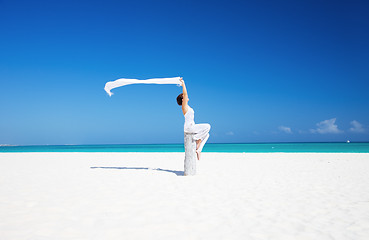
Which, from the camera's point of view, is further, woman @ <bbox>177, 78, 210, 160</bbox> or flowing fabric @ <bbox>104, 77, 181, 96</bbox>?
flowing fabric @ <bbox>104, 77, 181, 96</bbox>

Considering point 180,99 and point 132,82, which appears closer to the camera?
point 180,99

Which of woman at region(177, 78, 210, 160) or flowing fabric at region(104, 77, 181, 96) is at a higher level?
flowing fabric at region(104, 77, 181, 96)

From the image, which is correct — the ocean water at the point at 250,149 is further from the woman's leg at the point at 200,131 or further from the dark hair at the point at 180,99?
the dark hair at the point at 180,99

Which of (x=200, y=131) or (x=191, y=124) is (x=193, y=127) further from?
(x=200, y=131)

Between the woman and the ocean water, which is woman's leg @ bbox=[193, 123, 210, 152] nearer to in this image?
the woman
